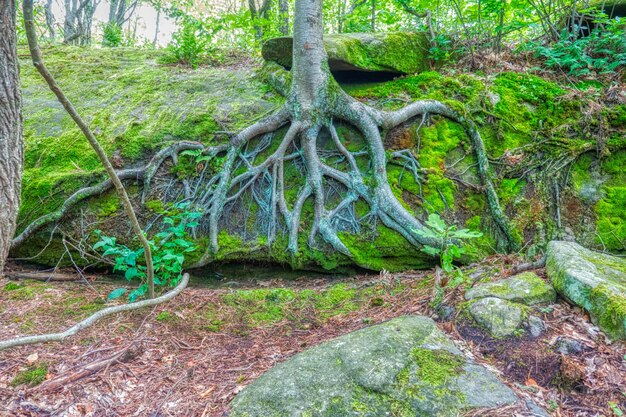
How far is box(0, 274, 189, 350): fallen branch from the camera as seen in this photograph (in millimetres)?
2139

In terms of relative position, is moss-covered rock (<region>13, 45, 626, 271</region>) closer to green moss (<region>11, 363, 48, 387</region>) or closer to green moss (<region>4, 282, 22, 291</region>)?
green moss (<region>4, 282, 22, 291</region>)

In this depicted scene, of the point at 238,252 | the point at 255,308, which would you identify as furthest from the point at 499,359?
the point at 238,252

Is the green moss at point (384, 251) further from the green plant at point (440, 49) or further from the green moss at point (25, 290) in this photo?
the green plant at point (440, 49)

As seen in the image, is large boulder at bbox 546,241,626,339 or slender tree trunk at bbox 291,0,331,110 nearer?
large boulder at bbox 546,241,626,339

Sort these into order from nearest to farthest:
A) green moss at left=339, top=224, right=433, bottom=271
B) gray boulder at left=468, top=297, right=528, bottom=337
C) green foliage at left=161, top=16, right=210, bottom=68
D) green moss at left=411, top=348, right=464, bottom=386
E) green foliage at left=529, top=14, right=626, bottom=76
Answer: green moss at left=411, top=348, right=464, bottom=386 < gray boulder at left=468, top=297, right=528, bottom=337 < green moss at left=339, top=224, right=433, bottom=271 < green foliage at left=529, top=14, right=626, bottom=76 < green foliage at left=161, top=16, right=210, bottom=68

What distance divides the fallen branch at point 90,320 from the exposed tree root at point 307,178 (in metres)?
0.82

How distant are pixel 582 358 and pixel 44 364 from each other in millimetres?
3733

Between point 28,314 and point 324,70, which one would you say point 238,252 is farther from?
point 324,70

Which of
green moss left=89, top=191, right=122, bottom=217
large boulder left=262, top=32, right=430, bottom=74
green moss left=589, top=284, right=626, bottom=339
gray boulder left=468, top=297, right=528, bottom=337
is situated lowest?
gray boulder left=468, top=297, right=528, bottom=337

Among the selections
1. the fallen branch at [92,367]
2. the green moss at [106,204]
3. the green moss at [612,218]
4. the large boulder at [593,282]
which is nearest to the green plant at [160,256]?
the green moss at [106,204]

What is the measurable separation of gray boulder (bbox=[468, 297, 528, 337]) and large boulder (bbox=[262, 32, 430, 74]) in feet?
13.4

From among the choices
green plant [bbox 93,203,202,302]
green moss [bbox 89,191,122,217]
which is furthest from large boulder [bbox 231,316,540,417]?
green moss [bbox 89,191,122,217]

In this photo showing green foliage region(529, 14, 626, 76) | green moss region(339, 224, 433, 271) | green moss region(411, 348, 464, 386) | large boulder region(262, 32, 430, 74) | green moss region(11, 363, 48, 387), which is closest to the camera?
green moss region(411, 348, 464, 386)

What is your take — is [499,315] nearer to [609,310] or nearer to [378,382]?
[609,310]
